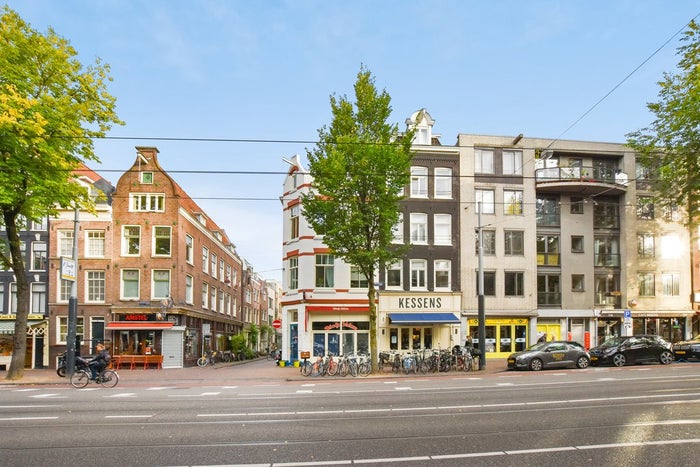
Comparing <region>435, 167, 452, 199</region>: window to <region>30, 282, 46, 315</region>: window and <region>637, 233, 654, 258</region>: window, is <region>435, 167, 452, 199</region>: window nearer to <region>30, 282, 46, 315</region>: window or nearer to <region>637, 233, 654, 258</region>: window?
<region>637, 233, 654, 258</region>: window

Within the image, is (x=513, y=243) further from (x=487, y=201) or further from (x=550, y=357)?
(x=550, y=357)

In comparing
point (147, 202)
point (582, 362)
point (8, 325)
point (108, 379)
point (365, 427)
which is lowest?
point (582, 362)

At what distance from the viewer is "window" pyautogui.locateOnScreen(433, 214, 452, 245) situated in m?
38.2

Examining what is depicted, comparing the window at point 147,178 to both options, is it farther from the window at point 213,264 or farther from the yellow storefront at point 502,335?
the yellow storefront at point 502,335

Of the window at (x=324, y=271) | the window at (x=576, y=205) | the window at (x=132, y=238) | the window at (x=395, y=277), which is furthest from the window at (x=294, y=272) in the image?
the window at (x=576, y=205)

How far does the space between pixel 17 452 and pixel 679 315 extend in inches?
1718

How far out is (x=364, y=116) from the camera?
28.2m

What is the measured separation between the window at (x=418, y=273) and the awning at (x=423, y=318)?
6.15 ft

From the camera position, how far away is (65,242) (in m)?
37.9

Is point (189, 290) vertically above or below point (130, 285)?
below

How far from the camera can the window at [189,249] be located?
1586 inches

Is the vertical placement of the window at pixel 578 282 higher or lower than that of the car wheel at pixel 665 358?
higher

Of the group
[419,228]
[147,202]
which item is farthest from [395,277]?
[147,202]

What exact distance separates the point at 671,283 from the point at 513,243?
1270 centimetres
